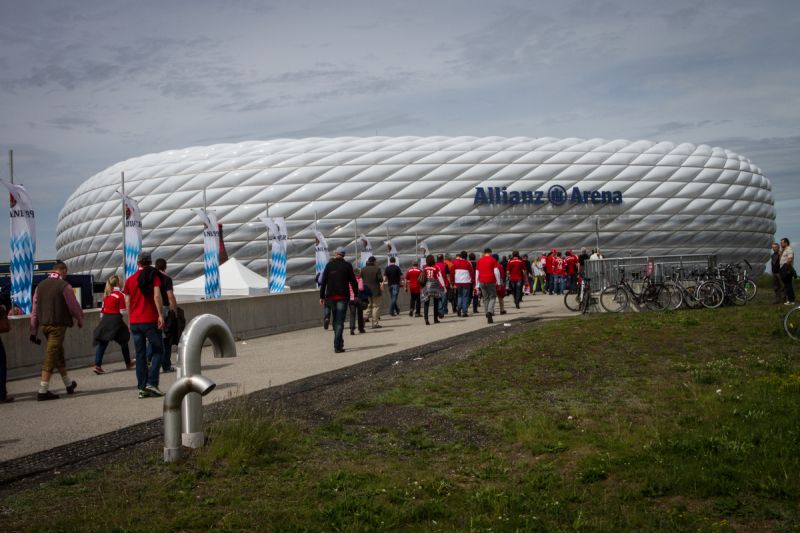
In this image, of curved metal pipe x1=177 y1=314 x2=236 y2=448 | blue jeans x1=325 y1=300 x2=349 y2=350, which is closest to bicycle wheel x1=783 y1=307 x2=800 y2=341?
blue jeans x1=325 y1=300 x2=349 y2=350

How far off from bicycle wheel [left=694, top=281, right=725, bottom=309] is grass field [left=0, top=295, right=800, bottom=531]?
1106cm

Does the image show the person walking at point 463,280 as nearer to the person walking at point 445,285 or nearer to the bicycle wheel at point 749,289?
the person walking at point 445,285

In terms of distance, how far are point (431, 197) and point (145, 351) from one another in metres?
47.5

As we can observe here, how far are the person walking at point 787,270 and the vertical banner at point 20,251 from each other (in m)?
15.6

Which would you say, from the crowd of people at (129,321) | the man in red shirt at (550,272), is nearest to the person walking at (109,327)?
the crowd of people at (129,321)

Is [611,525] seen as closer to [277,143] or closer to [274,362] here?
[274,362]

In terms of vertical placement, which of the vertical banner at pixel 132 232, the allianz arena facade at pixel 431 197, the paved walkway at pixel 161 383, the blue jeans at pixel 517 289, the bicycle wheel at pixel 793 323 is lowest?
the paved walkway at pixel 161 383

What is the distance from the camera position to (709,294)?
2027cm

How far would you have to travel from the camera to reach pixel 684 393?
823 cm

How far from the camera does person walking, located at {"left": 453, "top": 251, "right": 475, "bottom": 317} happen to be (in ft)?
71.2

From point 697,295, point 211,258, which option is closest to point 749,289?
point 697,295

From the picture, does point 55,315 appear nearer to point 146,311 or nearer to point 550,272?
point 146,311

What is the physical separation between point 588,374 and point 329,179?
4808cm

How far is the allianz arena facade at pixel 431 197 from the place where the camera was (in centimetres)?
5650
